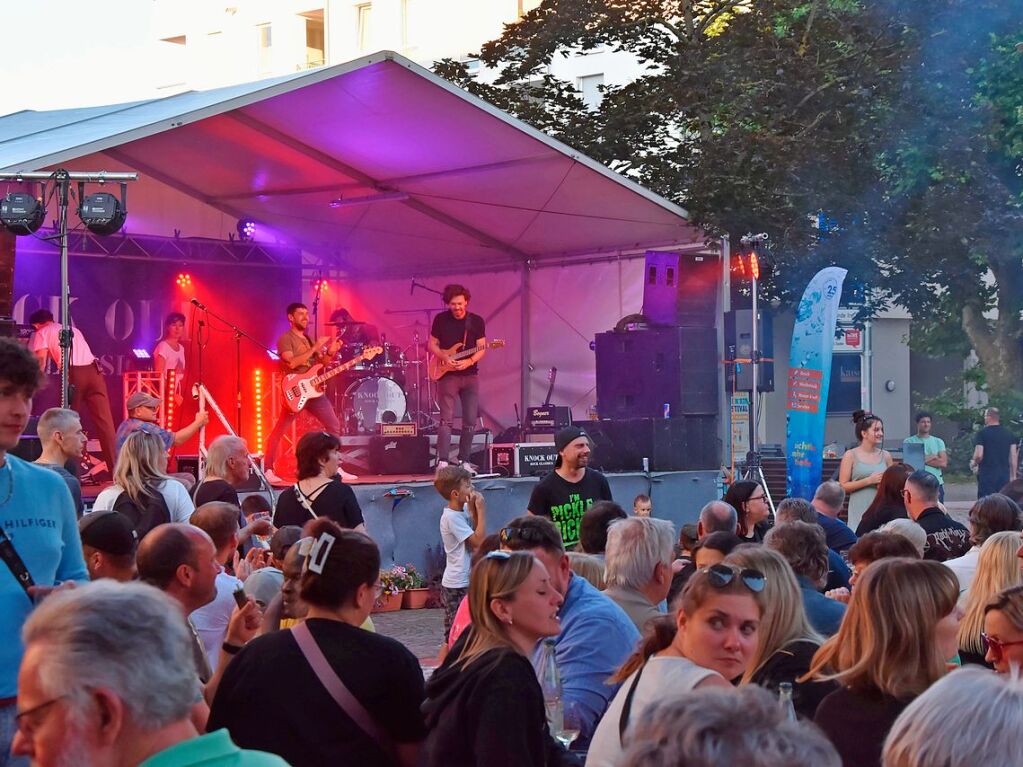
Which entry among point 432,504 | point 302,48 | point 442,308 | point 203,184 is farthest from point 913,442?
point 302,48

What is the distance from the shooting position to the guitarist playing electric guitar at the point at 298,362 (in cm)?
1405

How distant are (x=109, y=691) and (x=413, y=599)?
32.7ft

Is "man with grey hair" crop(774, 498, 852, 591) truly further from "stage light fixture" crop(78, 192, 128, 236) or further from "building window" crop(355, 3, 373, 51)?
"building window" crop(355, 3, 373, 51)

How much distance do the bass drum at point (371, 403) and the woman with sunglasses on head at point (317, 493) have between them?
8.07 metres

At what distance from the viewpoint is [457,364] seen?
14.4 m

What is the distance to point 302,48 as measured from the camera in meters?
45.0

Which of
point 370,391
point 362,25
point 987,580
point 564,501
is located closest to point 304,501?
point 564,501

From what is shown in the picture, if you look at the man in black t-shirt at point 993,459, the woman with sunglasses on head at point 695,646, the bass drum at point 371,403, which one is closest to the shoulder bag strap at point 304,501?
the woman with sunglasses on head at point 695,646

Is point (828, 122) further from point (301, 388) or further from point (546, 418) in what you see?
point (301, 388)

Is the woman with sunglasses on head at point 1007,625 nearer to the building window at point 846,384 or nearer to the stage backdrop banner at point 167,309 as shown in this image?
the stage backdrop banner at point 167,309

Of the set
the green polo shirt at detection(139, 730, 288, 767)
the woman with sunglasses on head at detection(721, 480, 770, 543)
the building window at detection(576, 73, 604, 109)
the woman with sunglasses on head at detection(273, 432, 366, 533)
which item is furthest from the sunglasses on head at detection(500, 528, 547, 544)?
the building window at detection(576, 73, 604, 109)

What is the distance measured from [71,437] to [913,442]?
353 inches

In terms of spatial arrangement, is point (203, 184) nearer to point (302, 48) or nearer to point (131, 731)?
point (131, 731)

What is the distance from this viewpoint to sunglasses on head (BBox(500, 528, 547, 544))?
14.0 ft
